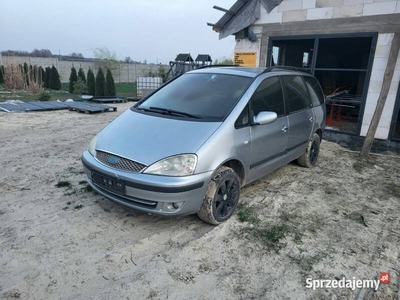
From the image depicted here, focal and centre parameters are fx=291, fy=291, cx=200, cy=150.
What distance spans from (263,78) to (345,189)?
2.11m

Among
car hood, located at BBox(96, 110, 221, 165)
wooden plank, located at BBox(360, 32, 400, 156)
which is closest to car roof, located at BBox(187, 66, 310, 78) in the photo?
car hood, located at BBox(96, 110, 221, 165)

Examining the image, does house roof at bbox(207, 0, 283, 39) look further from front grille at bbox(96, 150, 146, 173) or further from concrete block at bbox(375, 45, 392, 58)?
front grille at bbox(96, 150, 146, 173)

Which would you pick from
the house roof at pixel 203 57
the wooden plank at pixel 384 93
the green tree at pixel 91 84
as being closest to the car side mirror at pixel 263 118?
the wooden plank at pixel 384 93

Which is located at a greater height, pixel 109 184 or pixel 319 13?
pixel 319 13

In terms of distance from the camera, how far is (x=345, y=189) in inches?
170

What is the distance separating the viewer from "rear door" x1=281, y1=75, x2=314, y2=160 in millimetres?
4148

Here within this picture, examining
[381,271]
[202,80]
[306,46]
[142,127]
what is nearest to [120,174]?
[142,127]

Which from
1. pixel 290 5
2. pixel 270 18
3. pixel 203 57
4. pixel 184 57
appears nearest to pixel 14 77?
pixel 184 57

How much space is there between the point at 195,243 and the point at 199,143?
3.21 ft

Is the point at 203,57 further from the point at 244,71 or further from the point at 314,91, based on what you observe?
the point at 244,71

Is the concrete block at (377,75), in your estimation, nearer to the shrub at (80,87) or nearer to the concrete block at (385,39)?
the concrete block at (385,39)

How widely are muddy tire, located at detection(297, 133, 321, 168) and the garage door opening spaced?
256 centimetres

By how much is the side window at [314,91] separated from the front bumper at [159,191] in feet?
9.82

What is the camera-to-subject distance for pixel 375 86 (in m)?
6.41
